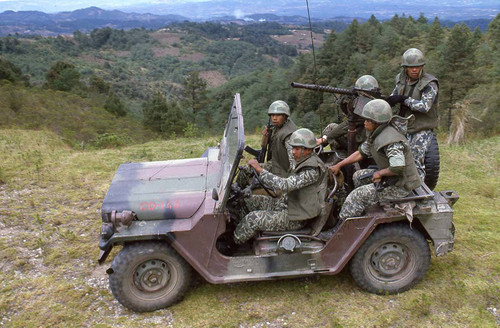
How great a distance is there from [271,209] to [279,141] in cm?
83

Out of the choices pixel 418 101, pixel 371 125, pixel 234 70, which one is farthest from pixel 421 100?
pixel 234 70

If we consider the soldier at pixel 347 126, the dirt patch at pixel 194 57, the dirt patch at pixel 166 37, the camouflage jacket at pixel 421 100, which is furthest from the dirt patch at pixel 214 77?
the camouflage jacket at pixel 421 100

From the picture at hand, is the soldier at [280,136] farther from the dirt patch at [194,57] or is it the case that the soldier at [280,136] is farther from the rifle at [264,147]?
the dirt patch at [194,57]

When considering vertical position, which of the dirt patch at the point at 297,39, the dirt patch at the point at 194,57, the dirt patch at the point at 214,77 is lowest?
the dirt patch at the point at 214,77

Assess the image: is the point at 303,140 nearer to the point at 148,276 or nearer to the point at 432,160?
the point at 148,276

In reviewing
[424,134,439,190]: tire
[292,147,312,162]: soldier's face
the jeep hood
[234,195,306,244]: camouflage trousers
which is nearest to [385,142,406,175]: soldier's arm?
[292,147,312,162]: soldier's face

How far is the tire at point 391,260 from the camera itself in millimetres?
4375

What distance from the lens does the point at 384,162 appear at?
4316 millimetres

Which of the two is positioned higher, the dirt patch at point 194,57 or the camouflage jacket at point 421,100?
the camouflage jacket at point 421,100

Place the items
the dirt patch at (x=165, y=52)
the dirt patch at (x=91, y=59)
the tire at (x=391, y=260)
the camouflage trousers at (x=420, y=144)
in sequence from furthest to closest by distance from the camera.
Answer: the dirt patch at (x=165, y=52) < the dirt patch at (x=91, y=59) < the camouflage trousers at (x=420, y=144) < the tire at (x=391, y=260)

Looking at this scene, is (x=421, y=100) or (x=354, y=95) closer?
(x=421, y=100)

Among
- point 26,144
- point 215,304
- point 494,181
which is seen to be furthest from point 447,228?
point 26,144

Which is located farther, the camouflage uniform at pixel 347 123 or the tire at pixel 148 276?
the camouflage uniform at pixel 347 123

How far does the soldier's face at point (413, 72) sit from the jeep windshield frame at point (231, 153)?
215 centimetres
